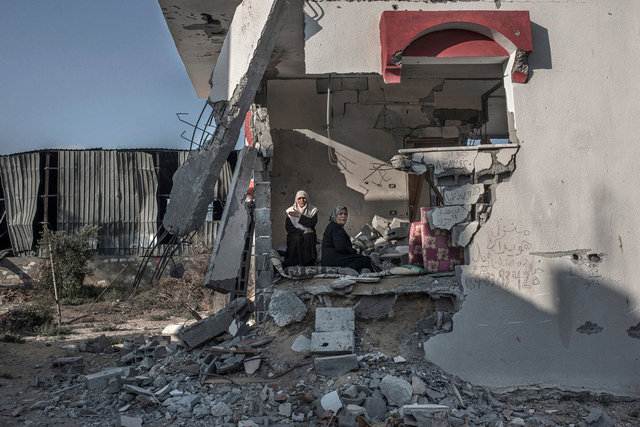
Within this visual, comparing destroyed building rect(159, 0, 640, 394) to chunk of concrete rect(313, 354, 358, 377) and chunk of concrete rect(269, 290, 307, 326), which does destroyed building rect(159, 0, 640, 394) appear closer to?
chunk of concrete rect(269, 290, 307, 326)

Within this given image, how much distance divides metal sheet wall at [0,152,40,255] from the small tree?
4.12 feet

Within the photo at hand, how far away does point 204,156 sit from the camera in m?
6.76

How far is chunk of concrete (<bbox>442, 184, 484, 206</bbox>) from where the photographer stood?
5777 millimetres

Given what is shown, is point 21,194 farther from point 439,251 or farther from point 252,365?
point 439,251

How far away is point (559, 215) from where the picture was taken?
5824mm

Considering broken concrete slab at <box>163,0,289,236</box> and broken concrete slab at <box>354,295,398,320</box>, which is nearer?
broken concrete slab at <box>354,295,398,320</box>

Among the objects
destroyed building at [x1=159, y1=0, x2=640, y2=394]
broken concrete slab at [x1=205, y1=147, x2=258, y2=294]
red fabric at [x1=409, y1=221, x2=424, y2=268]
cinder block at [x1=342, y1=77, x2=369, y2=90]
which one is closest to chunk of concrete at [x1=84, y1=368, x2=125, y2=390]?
broken concrete slab at [x1=205, y1=147, x2=258, y2=294]

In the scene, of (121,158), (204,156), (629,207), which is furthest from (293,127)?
(121,158)

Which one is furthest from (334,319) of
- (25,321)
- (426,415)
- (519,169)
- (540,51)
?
(25,321)

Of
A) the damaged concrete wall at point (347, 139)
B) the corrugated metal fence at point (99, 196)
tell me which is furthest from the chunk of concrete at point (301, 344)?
the corrugated metal fence at point (99, 196)

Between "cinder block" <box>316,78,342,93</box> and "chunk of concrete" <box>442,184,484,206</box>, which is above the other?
"cinder block" <box>316,78,342,93</box>

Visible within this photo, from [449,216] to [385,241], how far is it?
2554mm

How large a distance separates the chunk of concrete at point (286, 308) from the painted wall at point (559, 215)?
1.51m

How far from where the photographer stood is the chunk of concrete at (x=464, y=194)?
19.0ft
